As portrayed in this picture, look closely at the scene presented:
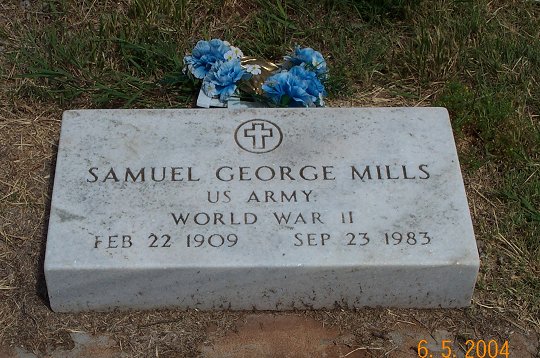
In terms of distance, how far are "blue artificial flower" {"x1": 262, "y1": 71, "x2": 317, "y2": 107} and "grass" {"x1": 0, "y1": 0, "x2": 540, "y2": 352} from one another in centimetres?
32

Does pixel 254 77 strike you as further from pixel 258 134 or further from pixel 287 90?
pixel 258 134

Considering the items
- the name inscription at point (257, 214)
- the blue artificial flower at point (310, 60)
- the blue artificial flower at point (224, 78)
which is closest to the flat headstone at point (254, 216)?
the name inscription at point (257, 214)

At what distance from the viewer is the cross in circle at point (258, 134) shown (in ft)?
10.7

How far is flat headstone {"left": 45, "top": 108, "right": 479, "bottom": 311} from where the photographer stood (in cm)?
293

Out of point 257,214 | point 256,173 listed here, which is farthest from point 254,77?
point 257,214

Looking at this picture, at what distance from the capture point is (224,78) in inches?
145

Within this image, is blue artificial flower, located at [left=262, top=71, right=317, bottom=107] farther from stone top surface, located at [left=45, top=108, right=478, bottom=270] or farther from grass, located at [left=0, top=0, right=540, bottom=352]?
grass, located at [left=0, top=0, right=540, bottom=352]

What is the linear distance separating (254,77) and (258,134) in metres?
0.53

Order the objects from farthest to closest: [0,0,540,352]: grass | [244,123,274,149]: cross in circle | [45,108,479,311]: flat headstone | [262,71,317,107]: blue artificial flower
Result: 1. [0,0,540,352]: grass
2. [262,71,317,107]: blue artificial flower
3. [244,123,274,149]: cross in circle
4. [45,108,479,311]: flat headstone

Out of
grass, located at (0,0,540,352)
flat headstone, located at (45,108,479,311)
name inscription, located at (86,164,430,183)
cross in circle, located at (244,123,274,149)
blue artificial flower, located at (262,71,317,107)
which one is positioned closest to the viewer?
flat headstone, located at (45,108,479,311)

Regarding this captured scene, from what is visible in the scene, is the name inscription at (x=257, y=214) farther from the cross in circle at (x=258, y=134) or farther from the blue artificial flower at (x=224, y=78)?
the blue artificial flower at (x=224, y=78)

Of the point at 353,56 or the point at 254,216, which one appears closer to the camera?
the point at 254,216

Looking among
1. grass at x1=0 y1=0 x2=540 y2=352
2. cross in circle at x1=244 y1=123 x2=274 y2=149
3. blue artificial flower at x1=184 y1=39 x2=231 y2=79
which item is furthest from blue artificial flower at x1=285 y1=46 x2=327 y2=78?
cross in circle at x1=244 y1=123 x2=274 y2=149

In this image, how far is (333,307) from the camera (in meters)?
3.08
